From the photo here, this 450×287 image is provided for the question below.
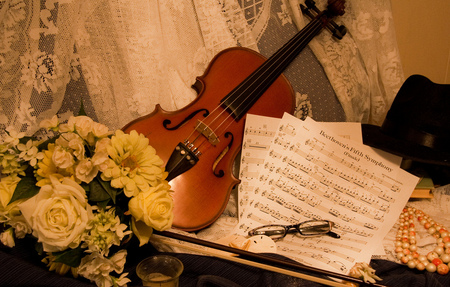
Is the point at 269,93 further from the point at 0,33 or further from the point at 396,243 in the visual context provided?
the point at 0,33

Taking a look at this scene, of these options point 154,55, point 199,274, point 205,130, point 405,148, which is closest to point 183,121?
point 205,130

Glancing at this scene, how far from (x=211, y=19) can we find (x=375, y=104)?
0.73 m

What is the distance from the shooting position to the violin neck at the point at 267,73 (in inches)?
44.3

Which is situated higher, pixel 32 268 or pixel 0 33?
pixel 0 33

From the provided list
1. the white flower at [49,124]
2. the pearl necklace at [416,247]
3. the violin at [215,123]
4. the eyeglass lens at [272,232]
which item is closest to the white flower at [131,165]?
the white flower at [49,124]

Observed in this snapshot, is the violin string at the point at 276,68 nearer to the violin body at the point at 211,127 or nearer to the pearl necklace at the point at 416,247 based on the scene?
the violin body at the point at 211,127

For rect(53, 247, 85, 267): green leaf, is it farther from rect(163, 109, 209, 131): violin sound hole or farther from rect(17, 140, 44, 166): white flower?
rect(163, 109, 209, 131): violin sound hole

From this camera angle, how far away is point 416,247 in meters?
0.99

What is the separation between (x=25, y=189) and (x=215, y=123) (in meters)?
0.55

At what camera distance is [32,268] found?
690 mm

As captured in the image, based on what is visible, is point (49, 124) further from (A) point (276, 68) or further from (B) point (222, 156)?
(A) point (276, 68)

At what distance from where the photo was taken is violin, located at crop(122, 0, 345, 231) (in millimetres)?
1010

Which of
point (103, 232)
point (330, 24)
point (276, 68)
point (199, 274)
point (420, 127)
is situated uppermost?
point (330, 24)

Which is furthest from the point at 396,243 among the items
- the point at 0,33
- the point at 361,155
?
the point at 0,33
